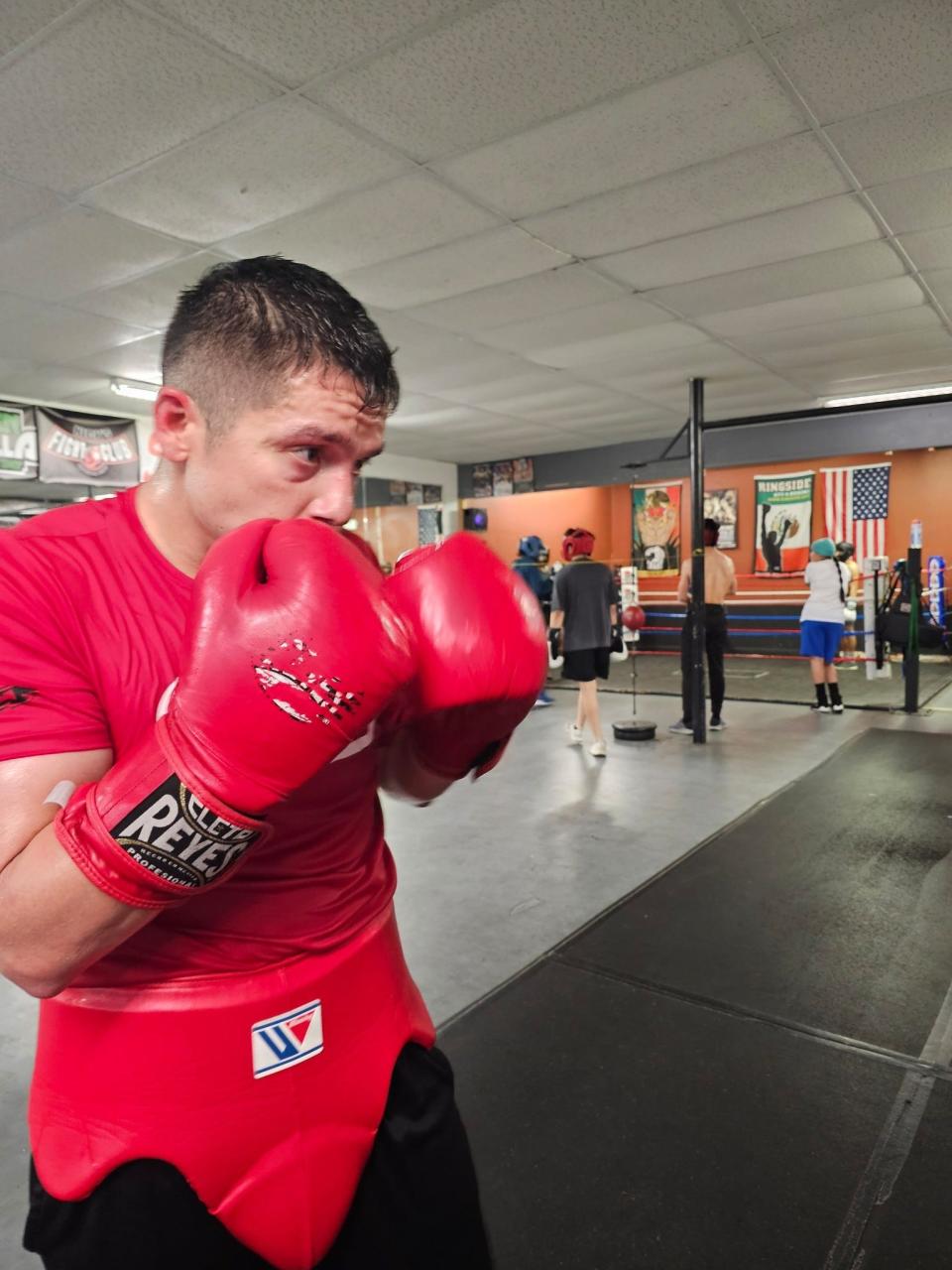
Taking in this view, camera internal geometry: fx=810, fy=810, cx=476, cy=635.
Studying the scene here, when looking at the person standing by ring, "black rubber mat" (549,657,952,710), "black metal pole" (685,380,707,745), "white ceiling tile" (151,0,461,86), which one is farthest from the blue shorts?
"white ceiling tile" (151,0,461,86)

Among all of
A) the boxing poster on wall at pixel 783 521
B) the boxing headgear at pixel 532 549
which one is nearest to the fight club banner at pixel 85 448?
the boxing headgear at pixel 532 549

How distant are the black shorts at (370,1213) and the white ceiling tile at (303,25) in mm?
2234

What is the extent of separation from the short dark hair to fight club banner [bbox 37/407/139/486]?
5975 mm

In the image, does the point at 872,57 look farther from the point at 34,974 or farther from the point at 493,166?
the point at 34,974

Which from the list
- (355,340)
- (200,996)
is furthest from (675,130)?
(200,996)

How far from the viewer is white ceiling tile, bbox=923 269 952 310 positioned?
3.94 meters

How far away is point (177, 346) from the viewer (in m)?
0.79

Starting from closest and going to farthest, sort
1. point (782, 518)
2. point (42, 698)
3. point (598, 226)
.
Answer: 1. point (42, 698)
2. point (598, 226)
3. point (782, 518)

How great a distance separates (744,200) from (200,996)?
3.31 m

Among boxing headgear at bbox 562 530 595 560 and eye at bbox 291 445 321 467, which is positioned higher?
eye at bbox 291 445 321 467

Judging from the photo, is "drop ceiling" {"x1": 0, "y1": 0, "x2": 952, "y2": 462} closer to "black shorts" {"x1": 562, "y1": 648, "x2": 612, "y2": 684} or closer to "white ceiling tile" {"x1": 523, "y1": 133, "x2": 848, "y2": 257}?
"white ceiling tile" {"x1": 523, "y1": 133, "x2": 848, "y2": 257}

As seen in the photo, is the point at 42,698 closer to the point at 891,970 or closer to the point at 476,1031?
the point at 476,1031

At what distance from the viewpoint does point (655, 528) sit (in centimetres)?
1006

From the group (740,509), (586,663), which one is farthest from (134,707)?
(740,509)
